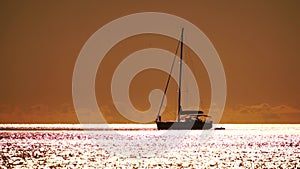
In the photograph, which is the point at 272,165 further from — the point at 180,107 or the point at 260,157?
the point at 180,107

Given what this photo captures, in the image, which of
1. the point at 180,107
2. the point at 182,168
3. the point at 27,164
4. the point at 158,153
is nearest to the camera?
the point at 182,168

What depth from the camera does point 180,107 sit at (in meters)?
196

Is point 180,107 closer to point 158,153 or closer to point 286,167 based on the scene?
point 158,153

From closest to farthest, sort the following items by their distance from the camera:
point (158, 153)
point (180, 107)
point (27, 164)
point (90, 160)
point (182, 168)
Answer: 1. point (182, 168)
2. point (27, 164)
3. point (90, 160)
4. point (158, 153)
5. point (180, 107)

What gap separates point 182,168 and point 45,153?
37.3m

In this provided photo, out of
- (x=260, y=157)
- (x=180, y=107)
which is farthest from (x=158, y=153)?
(x=180, y=107)

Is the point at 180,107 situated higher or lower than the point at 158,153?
higher

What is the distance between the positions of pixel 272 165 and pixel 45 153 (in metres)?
40.6

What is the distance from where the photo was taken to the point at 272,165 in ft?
333

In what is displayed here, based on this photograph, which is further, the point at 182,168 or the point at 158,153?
the point at 158,153

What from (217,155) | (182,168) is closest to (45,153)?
(217,155)

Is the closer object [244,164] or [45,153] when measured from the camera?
[244,164]

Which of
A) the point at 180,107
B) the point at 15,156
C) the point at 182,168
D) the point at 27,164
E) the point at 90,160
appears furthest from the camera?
the point at 180,107

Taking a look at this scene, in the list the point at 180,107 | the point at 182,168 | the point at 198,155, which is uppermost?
the point at 180,107
